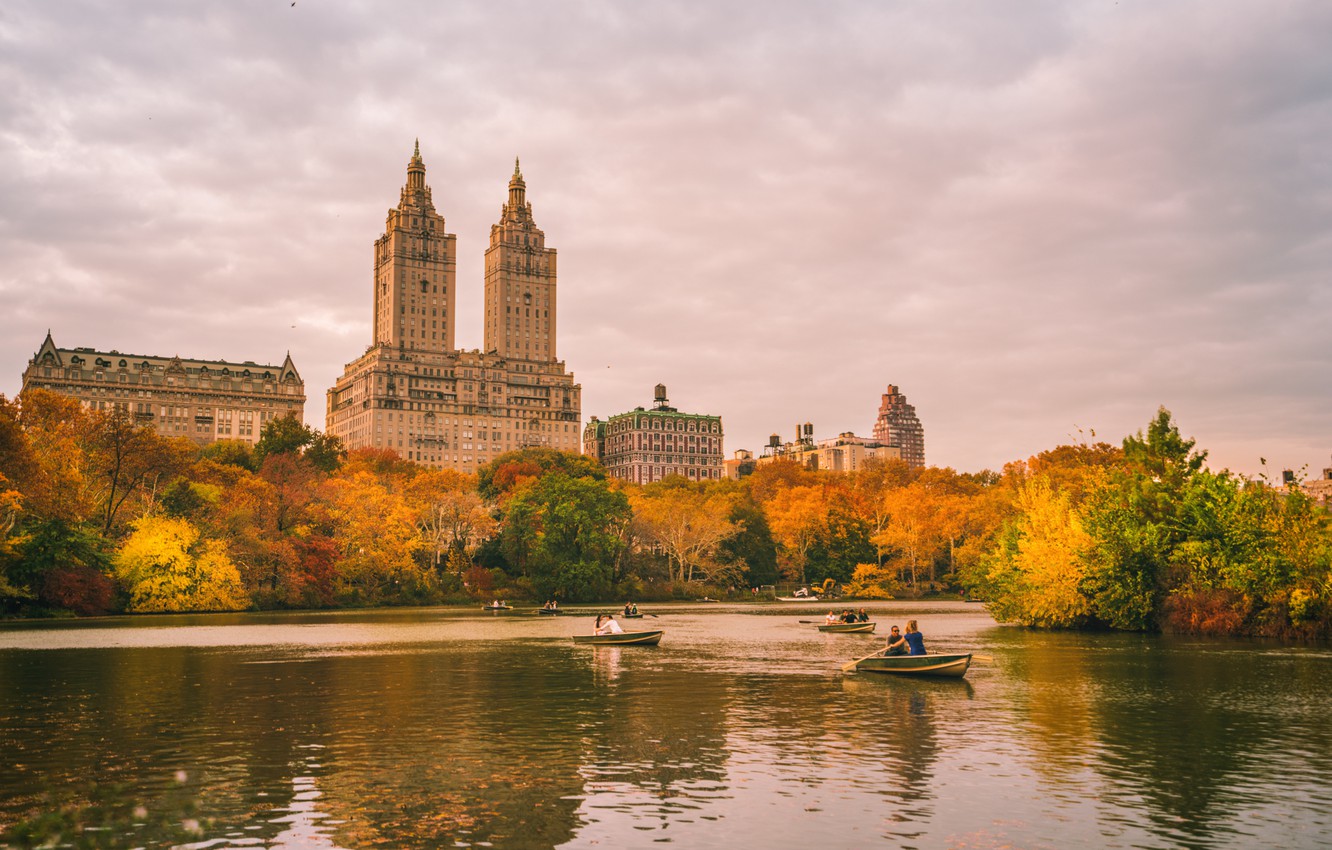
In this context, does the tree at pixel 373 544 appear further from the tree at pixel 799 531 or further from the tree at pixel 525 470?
the tree at pixel 799 531

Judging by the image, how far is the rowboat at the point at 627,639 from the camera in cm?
5844

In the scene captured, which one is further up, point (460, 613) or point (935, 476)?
point (935, 476)

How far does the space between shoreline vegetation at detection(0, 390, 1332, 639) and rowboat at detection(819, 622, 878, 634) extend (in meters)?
10.9

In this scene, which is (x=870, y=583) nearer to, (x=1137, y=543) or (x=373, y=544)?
(x=373, y=544)

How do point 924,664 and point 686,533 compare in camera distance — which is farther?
point 686,533

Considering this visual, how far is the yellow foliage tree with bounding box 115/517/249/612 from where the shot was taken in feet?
294

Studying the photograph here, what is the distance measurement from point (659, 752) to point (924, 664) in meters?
19.0

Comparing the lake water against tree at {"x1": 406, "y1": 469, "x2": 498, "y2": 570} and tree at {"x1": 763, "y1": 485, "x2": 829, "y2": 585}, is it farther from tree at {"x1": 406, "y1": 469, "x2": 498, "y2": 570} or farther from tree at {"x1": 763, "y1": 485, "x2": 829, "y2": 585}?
tree at {"x1": 763, "y1": 485, "x2": 829, "y2": 585}

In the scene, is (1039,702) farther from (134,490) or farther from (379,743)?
(134,490)

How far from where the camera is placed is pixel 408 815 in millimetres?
20172

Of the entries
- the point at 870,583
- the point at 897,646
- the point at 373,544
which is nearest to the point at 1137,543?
the point at 897,646

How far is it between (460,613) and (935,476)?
316 ft

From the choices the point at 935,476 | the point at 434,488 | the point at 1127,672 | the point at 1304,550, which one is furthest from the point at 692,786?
the point at 935,476

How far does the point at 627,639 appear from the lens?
193ft
